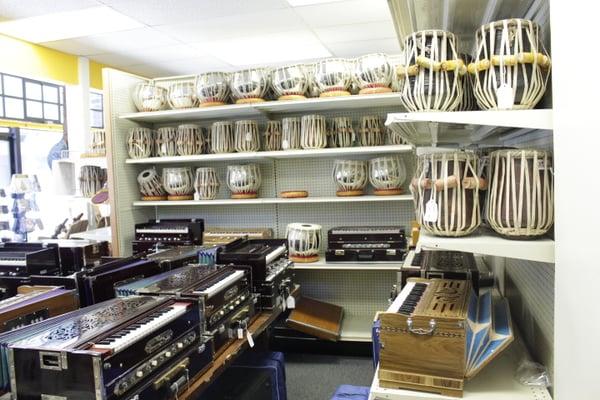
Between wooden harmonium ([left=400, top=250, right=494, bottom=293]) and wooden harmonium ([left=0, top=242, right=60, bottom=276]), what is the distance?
192cm

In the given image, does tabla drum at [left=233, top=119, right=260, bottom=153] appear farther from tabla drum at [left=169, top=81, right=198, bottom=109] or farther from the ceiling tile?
the ceiling tile

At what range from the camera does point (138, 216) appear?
13.8 feet

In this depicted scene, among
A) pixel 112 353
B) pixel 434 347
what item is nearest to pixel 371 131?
pixel 434 347

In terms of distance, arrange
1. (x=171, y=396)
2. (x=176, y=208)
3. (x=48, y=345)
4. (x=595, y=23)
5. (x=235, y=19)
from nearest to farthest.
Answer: (x=595, y=23), (x=48, y=345), (x=171, y=396), (x=176, y=208), (x=235, y=19)

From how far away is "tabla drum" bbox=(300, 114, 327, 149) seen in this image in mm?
3549

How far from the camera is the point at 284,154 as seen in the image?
3.62 metres

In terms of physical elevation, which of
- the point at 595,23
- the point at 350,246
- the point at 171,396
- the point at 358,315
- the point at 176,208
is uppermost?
the point at 595,23

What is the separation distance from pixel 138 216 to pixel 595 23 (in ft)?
12.3

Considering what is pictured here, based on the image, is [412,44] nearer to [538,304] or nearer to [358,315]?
[538,304]

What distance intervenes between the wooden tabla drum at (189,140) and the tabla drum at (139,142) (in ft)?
0.98

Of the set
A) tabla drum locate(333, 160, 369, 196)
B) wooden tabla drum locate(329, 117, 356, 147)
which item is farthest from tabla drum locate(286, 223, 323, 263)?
wooden tabla drum locate(329, 117, 356, 147)

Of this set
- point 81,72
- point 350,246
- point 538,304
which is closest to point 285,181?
point 350,246

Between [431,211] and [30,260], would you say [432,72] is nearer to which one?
[431,211]

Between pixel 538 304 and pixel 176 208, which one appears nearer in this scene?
pixel 538 304
